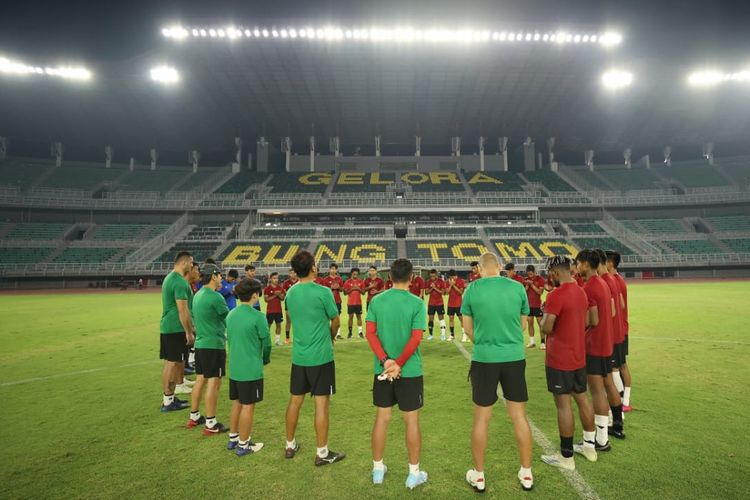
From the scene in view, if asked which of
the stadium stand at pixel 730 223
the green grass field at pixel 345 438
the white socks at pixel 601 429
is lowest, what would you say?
the green grass field at pixel 345 438

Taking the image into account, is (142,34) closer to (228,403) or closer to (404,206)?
(404,206)

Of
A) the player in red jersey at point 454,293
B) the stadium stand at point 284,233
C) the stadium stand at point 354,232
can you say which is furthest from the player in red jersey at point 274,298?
the stadium stand at point 284,233

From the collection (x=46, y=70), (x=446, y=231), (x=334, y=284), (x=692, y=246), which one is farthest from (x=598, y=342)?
(x=46, y=70)

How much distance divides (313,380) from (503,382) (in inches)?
78.7

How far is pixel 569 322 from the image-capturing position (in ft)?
12.5

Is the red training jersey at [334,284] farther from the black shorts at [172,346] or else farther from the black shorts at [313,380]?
the black shorts at [313,380]

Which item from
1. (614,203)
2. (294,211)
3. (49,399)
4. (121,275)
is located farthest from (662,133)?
(121,275)

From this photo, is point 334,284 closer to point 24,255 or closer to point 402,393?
point 402,393

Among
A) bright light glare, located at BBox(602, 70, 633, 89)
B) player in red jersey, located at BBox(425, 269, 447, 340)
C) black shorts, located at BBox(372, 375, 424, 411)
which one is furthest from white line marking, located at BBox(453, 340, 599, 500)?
bright light glare, located at BBox(602, 70, 633, 89)

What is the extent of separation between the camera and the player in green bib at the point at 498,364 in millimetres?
3387

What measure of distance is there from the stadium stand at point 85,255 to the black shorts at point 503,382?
140 feet

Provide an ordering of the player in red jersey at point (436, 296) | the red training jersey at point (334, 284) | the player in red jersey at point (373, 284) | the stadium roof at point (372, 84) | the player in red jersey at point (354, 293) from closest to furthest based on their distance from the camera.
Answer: the player in red jersey at point (436, 296) < the player in red jersey at point (354, 293) < the player in red jersey at point (373, 284) < the red training jersey at point (334, 284) < the stadium roof at point (372, 84)

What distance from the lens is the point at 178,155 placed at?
53.2 m

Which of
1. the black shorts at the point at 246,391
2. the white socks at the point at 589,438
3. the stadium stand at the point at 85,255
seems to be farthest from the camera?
the stadium stand at the point at 85,255
